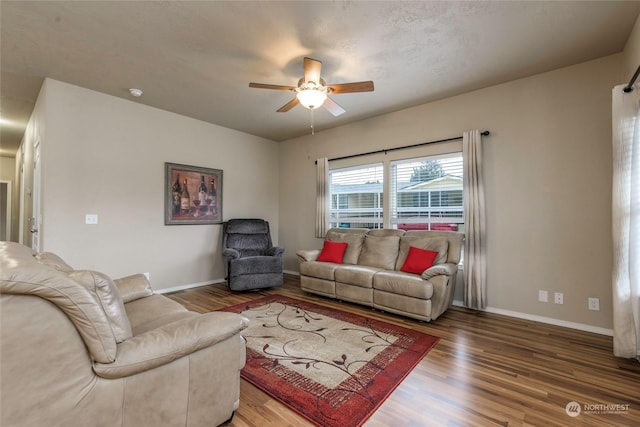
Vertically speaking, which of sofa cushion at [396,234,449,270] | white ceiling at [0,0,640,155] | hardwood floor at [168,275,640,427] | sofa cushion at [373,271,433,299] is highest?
white ceiling at [0,0,640,155]

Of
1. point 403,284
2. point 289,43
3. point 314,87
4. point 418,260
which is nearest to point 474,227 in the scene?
point 418,260

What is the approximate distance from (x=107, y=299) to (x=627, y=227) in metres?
3.70

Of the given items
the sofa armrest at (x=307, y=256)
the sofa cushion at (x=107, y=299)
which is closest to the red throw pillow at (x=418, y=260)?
the sofa armrest at (x=307, y=256)

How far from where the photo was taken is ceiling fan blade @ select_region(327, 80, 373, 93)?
2.61m

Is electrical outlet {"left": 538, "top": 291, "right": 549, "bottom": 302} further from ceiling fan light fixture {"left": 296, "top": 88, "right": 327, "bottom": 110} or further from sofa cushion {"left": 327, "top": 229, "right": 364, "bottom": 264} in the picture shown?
ceiling fan light fixture {"left": 296, "top": 88, "right": 327, "bottom": 110}

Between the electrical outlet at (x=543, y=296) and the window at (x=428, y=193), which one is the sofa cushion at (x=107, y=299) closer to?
the window at (x=428, y=193)

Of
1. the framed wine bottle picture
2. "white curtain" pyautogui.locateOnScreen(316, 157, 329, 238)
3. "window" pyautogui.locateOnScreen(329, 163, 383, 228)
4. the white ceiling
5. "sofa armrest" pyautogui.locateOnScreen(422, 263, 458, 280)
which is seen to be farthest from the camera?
"white curtain" pyautogui.locateOnScreen(316, 157, 329, 238)

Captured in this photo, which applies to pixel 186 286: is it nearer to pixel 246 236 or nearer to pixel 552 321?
pixel 246 236

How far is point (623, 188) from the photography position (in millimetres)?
2332

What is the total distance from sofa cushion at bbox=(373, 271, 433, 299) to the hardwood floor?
0.37 m

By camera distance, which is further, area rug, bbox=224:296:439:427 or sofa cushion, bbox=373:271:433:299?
sofa cushion, bbox=373:271:433:299

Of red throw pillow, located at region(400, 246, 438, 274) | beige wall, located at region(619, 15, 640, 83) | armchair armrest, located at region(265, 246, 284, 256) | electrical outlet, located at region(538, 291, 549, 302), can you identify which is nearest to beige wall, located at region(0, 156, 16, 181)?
armchair armrest, located at region(265, 246, 284, 256)

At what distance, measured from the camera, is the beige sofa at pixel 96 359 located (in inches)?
39.1

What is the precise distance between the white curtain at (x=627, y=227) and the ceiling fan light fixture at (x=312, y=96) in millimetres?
2540
